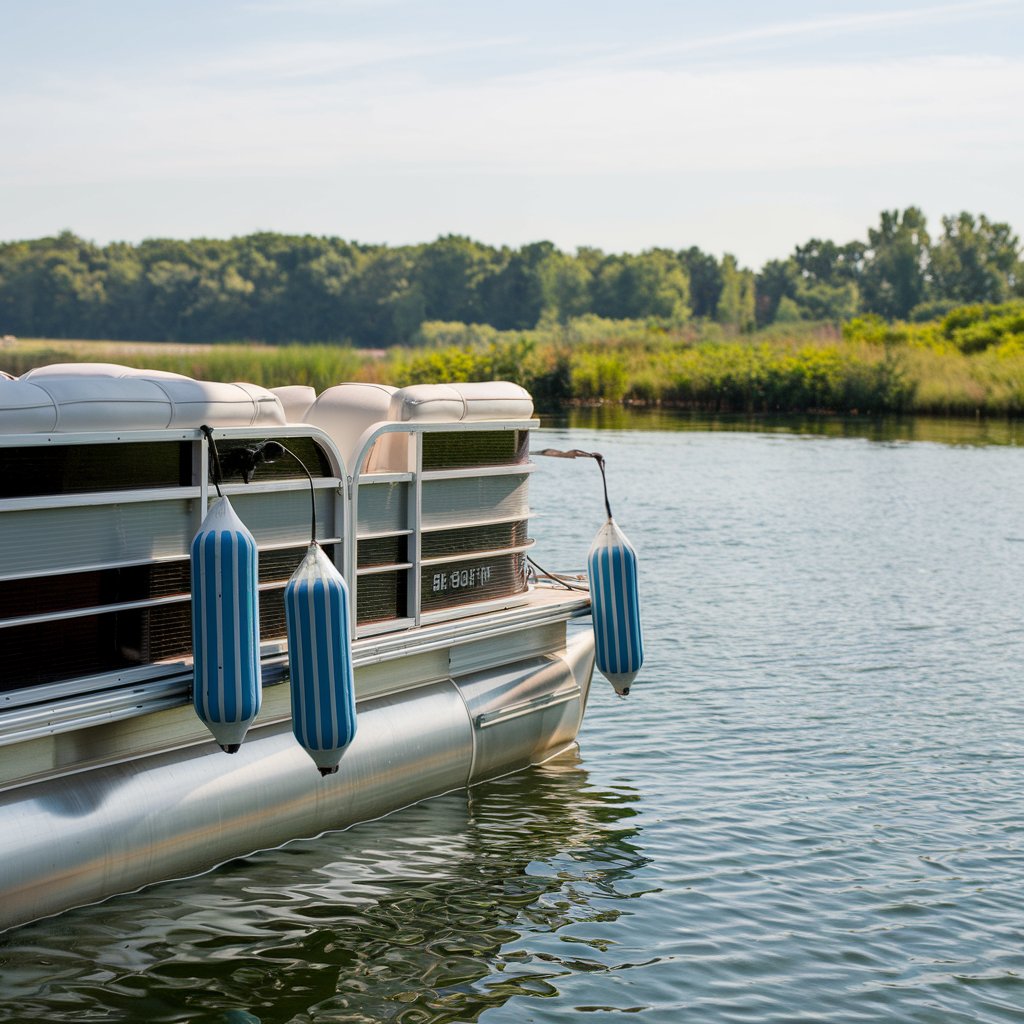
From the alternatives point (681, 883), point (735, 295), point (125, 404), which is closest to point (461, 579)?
point (681, 883)

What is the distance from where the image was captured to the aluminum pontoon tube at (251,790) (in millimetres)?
5621

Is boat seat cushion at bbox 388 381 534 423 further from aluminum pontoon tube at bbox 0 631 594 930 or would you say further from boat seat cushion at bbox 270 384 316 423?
aluminum pontoon tube at bbox 0 631 594 930

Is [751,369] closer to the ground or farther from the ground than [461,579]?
farther from the ground

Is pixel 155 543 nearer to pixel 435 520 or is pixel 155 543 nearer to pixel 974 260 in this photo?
pixel 435 520

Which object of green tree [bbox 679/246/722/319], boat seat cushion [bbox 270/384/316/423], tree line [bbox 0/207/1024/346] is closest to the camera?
boat seat cushion [bbox 270/384/316/423]

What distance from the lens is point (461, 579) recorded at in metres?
8.08

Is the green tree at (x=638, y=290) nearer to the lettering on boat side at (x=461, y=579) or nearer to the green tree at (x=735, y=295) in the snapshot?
the green tree at (x=735, y=295)

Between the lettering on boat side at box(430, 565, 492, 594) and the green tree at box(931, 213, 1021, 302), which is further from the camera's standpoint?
the green tree at box(931, 213, 1021, 302)

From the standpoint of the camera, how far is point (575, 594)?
8.98 m

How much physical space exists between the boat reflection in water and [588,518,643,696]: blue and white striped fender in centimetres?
104

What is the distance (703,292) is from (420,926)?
12867 cm

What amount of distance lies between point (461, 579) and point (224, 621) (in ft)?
7.80

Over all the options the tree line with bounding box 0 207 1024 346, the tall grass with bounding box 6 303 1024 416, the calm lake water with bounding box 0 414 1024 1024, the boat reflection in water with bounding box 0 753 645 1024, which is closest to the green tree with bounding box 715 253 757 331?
the tree line with bounding box 0 207 1024 346

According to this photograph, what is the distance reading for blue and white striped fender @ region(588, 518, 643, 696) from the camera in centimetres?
824
